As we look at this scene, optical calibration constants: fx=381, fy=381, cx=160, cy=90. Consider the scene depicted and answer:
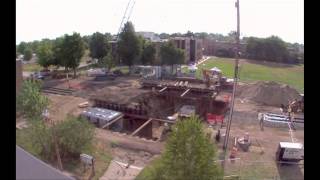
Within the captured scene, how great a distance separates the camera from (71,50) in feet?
80.2

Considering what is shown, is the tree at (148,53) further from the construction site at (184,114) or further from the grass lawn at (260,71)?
the grass lawn at (260,71)

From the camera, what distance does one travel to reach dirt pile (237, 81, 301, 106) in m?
20.4

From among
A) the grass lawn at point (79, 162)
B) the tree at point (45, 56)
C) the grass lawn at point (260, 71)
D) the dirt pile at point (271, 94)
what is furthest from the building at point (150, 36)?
the grass lawn at point (79, 162)

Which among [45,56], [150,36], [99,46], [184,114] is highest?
[150,36]

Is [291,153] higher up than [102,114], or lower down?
lower down

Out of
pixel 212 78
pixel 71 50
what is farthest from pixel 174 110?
pixel 71 50

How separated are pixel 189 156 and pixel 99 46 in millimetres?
23687

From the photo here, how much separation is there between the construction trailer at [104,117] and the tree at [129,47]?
32.7ft

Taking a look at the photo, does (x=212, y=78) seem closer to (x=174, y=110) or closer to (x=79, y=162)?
(x=174, y=110)

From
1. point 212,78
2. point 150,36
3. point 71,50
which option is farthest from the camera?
point 150,36

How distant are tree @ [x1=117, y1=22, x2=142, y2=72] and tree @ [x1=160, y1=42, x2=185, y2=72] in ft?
5.78

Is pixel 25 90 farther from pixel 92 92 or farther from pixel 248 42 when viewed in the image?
pixel 248 42

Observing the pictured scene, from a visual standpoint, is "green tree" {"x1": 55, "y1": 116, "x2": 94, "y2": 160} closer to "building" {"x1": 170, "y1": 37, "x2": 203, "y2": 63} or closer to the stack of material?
the stack of material

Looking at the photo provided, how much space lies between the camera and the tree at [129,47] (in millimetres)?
26672
